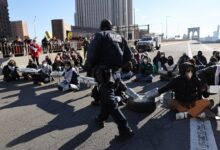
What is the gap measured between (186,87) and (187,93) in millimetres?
135

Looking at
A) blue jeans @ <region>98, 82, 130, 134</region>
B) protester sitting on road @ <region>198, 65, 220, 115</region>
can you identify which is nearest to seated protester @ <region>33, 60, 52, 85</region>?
protester sitting on road @ <region>198, 65, 220, 115</region>

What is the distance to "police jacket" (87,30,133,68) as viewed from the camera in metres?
4.48

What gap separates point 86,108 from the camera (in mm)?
6910

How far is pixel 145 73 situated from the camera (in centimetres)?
1112

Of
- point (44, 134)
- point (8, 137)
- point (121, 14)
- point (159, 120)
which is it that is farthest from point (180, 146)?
point (121, 14)

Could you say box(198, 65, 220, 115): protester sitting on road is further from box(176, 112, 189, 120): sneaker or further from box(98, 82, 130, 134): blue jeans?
box(98, 82, 130, 134): blue jeans

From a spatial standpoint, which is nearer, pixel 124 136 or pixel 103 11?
pixel 124 136

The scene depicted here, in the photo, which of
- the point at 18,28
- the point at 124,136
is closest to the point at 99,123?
the point at 124,136

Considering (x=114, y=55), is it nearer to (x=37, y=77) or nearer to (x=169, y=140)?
(x=169, y=140)

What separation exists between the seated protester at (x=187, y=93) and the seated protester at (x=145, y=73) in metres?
4.83

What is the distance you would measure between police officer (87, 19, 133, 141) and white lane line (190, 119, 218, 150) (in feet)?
3.57

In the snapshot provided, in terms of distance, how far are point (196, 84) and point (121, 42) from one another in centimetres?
222

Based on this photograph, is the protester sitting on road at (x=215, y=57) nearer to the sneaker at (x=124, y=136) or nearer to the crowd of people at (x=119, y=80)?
the crowd of people at (x=119, y=80)

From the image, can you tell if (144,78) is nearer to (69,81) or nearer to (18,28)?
(69,81)
